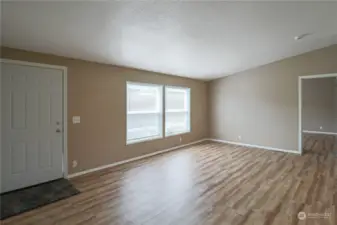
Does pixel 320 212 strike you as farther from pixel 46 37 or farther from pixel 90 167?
pixel 46 37

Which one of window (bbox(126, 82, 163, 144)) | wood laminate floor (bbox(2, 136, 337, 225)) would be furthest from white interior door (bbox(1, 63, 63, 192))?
window (bbox(126, 82, 163, 144))

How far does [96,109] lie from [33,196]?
73.6 inches

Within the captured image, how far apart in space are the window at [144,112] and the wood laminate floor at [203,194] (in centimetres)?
72

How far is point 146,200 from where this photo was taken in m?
3.18

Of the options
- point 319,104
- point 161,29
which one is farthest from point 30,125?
point 319,104

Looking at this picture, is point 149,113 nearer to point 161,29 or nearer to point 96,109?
point 96,109

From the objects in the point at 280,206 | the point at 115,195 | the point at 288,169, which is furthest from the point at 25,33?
the point at 288,169

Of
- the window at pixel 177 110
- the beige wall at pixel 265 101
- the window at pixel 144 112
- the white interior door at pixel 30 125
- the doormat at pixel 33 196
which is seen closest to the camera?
the doormat at pixel 33 196

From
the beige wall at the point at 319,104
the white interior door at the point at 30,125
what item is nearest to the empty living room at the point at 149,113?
the white interior door at the point at 30,125

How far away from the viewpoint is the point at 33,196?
3.27 meters

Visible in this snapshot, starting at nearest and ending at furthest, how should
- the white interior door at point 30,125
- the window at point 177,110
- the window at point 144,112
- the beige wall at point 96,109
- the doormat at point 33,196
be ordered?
1. the doormat at point 33,196
2. the white interior door at point 30,125
3. the beige wall at point 96,109
4. the window at point 144,112
5. the window at point 177,110

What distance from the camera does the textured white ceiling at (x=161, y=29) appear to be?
260 centimetres

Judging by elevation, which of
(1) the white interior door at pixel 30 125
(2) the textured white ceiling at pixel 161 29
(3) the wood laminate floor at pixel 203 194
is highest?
(2) the textured white ceiling at pixel 161 29

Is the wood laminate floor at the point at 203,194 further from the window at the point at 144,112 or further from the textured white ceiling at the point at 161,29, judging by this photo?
the textured white ceiling at the point at 161,29
